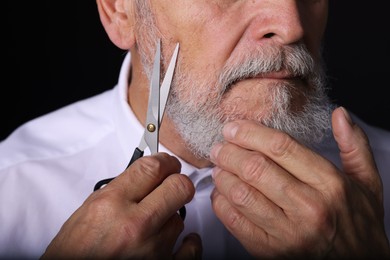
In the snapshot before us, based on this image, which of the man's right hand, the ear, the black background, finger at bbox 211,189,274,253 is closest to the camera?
the man's right hand

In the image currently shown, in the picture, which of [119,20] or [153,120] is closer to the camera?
[153,120]

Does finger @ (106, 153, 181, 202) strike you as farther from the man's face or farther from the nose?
the nose

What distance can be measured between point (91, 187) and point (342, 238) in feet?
2.64

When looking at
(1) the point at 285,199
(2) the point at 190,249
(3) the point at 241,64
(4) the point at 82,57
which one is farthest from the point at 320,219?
(4) the point at 82,57

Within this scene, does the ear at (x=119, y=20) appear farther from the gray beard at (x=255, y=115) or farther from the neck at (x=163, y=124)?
the gray beard at (x=255, y=115)

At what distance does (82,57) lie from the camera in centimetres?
289

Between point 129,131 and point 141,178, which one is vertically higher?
point 141,178

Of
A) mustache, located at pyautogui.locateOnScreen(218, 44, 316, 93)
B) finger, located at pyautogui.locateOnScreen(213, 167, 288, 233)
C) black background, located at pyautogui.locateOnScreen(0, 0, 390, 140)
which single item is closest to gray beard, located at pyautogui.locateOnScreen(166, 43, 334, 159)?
mustache, located at pyautogui.locateOnScreen(218, 44, 316, 93)

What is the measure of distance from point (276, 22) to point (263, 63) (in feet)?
0.34

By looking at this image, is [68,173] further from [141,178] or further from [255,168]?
[255,168]

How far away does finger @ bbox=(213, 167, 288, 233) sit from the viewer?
1588 mm

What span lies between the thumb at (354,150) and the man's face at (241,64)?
14 cm

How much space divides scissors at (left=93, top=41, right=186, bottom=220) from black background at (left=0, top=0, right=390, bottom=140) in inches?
44.7

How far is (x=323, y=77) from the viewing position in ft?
6.27
